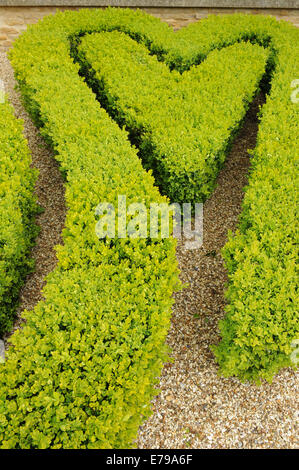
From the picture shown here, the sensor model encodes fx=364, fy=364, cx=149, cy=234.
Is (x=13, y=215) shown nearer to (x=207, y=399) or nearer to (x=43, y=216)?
(x=43, y=216)

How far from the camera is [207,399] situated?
4887mm

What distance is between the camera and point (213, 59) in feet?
27.9

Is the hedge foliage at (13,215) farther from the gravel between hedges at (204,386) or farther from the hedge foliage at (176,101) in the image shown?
the hedge foliage at (176,101)

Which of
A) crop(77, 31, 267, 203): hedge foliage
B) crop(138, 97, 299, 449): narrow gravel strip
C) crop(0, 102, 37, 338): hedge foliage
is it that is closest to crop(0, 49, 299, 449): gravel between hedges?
crop(138, 97, 299, 449): narrow gravel strip

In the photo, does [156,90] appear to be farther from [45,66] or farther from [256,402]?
[256,402]

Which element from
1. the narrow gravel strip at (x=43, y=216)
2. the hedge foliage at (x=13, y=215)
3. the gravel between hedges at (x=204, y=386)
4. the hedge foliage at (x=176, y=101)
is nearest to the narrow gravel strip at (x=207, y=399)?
the gravel between hedges at (x=204, y=386)

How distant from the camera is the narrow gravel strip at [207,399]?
15.1 ft

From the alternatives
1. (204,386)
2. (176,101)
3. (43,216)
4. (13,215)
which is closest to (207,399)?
(204,386)

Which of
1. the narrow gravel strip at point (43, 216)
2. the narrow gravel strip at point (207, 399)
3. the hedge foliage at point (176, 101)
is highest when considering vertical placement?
the hedge foliage at point (176, 101)

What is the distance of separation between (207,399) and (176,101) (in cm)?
550

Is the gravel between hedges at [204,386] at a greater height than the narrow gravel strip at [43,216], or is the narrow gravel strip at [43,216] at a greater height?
the narrow gravel strip at [43,216]

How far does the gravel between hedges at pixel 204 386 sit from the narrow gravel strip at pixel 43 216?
0.02m

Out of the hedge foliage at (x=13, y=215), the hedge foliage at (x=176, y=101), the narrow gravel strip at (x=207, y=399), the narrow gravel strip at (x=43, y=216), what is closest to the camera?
the narrow gravel strip at (x=207, y=399)
